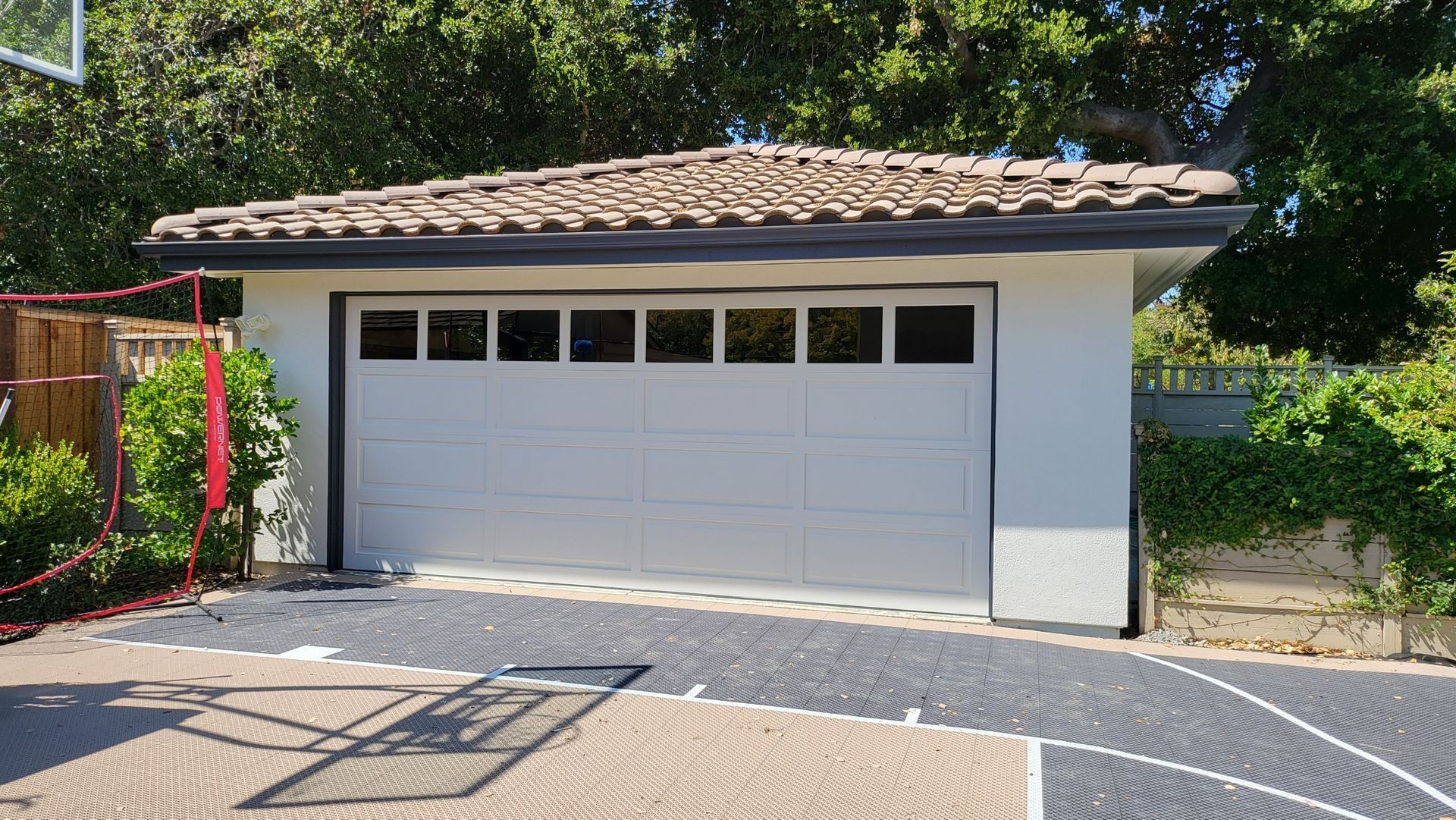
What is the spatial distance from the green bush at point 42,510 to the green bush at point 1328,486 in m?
7.18

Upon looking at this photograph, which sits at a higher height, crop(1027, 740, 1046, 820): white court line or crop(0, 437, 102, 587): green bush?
crop(0, 437, 102, 587): green bush

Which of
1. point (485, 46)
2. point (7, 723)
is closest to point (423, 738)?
point (7, 723)

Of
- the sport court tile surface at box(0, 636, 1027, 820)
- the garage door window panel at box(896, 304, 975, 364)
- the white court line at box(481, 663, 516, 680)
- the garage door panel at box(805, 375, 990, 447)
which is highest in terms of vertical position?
the garage door window panel at box(896, 304, 975, 364)

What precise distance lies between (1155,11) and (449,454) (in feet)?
42.3

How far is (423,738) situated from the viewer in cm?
405

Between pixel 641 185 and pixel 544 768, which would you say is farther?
pixel 641 185

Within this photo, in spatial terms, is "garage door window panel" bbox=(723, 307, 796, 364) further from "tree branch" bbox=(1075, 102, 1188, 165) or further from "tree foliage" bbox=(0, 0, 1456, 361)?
"tree branch" bbox=(1075, 102, 1188, 165)

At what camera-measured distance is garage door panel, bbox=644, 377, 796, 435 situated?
6.77 m

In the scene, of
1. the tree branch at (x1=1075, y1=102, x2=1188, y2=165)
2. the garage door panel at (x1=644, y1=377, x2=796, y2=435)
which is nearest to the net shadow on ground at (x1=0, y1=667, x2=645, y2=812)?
the garage door panel at (x1=644, y1=377, x2=796, y2=435)

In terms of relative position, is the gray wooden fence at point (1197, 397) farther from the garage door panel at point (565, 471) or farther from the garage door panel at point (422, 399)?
the garage door panel at point (422, 399)

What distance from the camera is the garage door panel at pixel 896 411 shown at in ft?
21.0

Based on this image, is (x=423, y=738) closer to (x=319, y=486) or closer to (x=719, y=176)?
(x=319, y=486)

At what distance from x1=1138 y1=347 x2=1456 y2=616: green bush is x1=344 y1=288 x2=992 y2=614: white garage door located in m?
1.16

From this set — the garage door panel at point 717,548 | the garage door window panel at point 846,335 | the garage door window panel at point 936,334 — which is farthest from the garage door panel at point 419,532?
the garage door window panel at point 936,334
